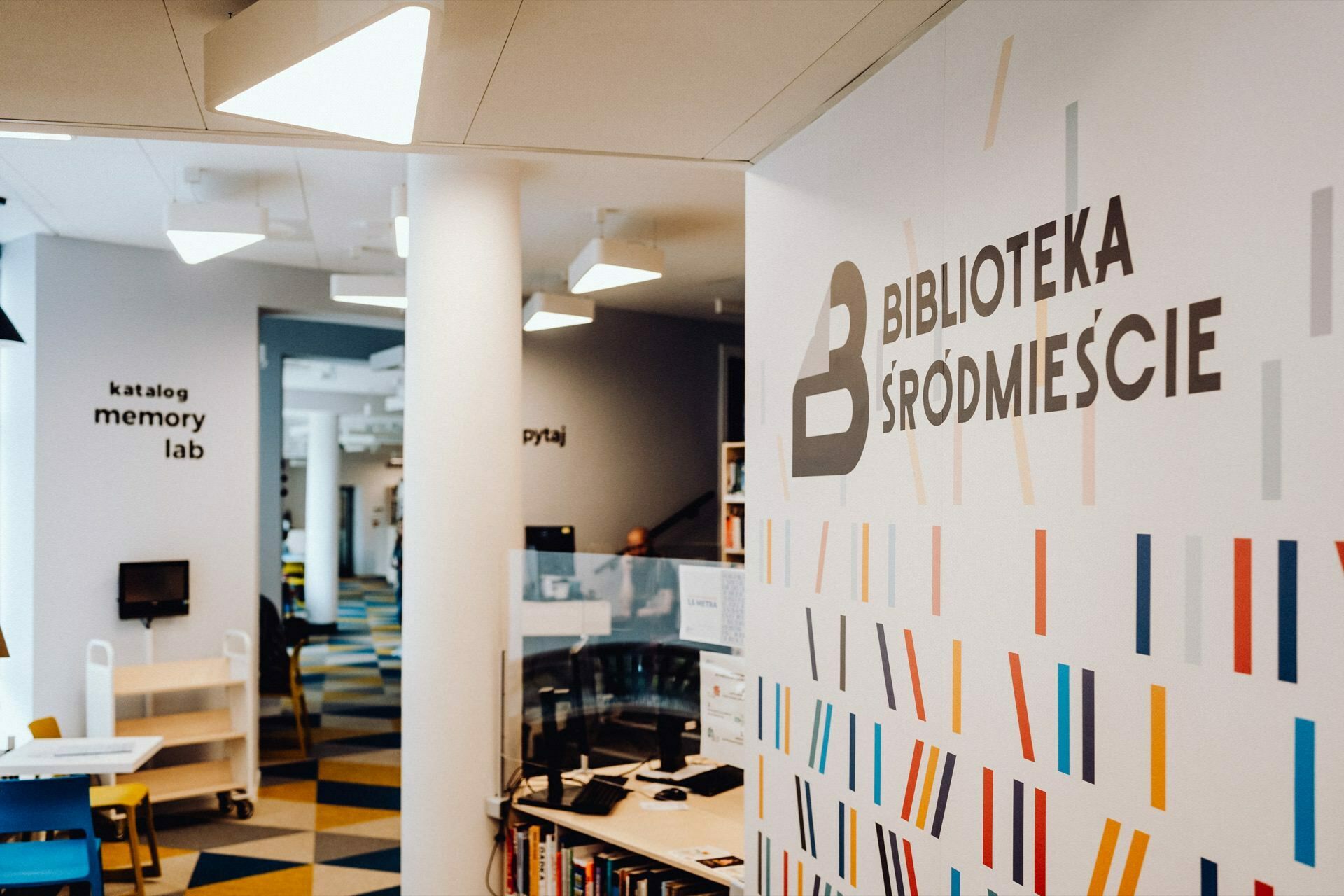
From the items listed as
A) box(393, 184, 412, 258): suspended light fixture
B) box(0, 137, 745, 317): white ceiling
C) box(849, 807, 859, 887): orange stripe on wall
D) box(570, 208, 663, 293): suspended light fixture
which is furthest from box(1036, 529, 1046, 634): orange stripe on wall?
box(570, 208, 663, 293): suspended light fixture

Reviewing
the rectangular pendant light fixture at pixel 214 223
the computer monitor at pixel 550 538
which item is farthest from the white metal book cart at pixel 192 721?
the rectangular pendant light fixture at pixel 214 223

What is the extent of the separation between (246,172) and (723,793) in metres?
3.82

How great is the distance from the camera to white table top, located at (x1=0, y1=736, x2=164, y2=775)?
14.7ft

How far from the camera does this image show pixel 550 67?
6.45 ft

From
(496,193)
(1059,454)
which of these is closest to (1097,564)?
(1059,454)

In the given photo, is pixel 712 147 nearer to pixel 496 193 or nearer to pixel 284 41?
pixel 284 41

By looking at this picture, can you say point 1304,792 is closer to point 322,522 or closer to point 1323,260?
point 1323,260

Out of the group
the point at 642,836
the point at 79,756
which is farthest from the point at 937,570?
the point at 79,756

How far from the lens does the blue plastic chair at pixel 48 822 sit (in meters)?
3.98

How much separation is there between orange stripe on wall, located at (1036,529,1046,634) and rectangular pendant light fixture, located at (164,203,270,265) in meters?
4.22

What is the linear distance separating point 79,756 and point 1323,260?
17.3ft

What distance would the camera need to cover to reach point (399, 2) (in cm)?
154

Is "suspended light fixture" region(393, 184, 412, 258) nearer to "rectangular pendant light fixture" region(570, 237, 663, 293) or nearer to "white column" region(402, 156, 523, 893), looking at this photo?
"white column" region(402, 156, 523, 893)

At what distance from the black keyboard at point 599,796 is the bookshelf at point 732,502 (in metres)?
4.08
